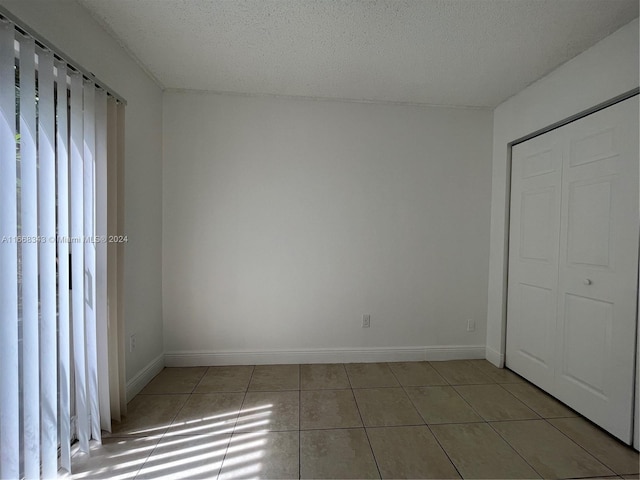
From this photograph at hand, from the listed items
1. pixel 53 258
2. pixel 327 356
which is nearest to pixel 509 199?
pixel 327 356

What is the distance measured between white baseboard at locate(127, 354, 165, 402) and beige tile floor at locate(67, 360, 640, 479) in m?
0.06

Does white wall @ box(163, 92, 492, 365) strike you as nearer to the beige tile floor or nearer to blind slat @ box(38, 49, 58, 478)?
the beige tile floor

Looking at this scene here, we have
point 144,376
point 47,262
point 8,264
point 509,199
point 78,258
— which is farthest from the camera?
point 509,199

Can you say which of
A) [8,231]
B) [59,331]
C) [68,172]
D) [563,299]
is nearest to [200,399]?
[59,331]

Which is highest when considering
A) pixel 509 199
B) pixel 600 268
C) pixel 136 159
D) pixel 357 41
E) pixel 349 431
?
pixel 357 41

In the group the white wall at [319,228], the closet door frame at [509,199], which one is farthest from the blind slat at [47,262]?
the closet door frame at [509,199]

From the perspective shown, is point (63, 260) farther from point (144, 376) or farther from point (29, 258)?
point (144, 376)

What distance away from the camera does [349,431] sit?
1.70m

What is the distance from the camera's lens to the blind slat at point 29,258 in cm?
116

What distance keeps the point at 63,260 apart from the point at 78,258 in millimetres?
93

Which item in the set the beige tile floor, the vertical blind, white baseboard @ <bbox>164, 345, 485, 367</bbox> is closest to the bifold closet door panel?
the beige tile floor

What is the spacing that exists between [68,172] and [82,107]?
15.3 inches

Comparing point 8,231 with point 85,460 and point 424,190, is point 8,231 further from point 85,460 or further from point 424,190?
point 424,190

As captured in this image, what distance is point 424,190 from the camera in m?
2.65
